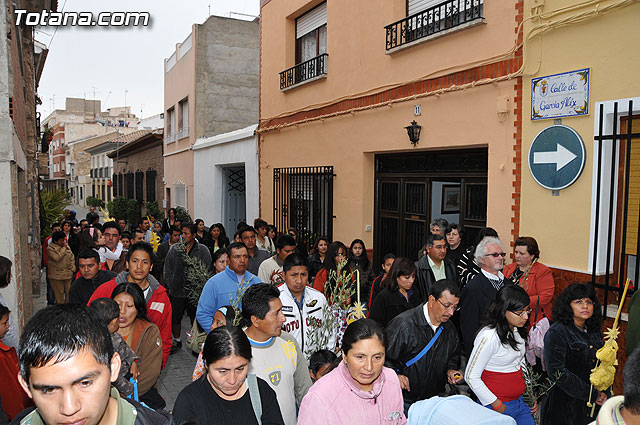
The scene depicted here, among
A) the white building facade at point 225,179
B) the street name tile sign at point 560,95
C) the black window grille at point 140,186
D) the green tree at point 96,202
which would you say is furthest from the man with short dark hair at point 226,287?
the green tree at point 96,202

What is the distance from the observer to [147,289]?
4.65m

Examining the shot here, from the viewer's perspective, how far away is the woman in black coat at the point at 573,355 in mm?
3639

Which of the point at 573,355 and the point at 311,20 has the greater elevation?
the point at 311,20

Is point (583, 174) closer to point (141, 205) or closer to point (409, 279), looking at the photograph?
point (409, 279)

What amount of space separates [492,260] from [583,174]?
1581mm

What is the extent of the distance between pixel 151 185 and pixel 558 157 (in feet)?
73.5

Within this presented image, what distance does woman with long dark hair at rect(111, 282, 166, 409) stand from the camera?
3506mm

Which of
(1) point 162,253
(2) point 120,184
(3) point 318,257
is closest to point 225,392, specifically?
(3) point 318,257

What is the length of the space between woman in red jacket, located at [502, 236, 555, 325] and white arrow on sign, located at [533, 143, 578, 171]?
0.91 metres

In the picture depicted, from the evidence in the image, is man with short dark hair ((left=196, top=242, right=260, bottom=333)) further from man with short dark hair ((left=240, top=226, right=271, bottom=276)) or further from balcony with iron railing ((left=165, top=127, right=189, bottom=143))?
balcony with iron railing ((left=165, top=127, right=189, bottom=143))

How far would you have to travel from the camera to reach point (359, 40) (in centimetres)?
920

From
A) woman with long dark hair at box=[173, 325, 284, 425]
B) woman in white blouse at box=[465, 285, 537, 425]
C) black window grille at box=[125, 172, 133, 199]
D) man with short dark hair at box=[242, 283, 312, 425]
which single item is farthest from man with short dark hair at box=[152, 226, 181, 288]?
black window grille at box=[125, 172, 133, 199]

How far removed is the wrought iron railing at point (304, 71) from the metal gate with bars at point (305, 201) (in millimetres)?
1954

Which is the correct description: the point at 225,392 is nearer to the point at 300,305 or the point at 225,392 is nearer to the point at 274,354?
the point at 274,354
